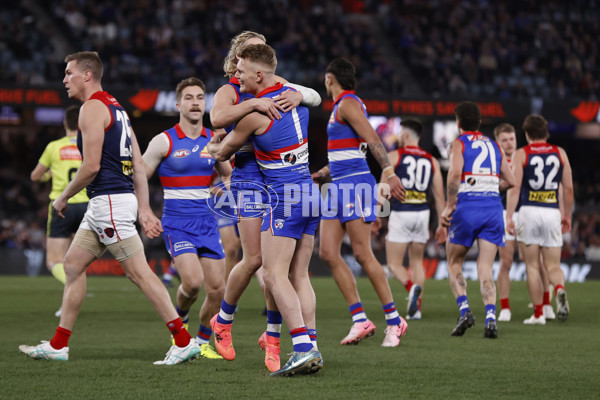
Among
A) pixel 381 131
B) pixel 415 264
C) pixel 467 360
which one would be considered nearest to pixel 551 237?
pixel 415 264

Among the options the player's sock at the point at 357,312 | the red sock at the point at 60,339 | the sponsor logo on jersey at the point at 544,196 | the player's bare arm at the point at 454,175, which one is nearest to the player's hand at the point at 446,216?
the player's bare arm at the point at 454,175

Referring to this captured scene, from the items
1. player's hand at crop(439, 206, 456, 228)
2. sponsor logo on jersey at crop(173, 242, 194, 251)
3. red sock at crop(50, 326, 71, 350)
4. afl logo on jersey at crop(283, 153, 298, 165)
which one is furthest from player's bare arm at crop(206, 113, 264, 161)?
player's hand at crop(439, 206, 456, 228)

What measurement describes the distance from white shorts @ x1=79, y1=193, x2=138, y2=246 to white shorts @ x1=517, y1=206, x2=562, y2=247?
5814 mm

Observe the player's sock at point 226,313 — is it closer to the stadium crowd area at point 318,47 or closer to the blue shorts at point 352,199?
the blue shorts at point 352,199

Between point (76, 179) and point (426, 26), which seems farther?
→ point (426, 26)

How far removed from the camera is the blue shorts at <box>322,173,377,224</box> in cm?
816

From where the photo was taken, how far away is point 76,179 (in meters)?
6.46

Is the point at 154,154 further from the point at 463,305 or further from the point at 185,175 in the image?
the point at 463,305

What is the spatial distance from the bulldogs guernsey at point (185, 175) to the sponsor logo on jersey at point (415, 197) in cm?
502

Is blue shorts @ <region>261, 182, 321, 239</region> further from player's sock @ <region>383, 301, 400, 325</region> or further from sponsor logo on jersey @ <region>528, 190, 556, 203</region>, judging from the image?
sponsor logo on jersey @ <region>528, 190, 556, 203</region>

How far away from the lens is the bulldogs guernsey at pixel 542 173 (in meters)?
10.7

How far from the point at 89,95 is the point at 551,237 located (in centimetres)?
633

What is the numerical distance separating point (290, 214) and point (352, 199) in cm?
210

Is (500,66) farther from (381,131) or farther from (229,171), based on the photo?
(229,171)
